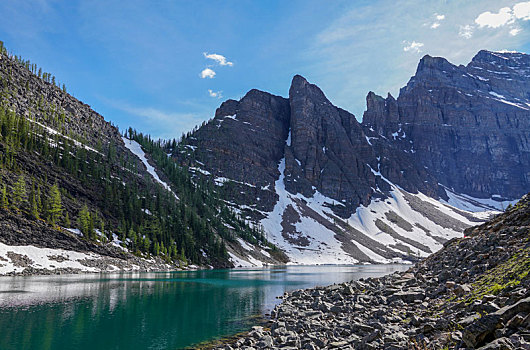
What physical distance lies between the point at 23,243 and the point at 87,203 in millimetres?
37162

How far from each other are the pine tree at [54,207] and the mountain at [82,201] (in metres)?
0.29

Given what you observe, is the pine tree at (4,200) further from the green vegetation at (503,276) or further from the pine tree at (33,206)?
the green vegetation at (503,276)

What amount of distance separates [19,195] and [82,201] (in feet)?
79.9

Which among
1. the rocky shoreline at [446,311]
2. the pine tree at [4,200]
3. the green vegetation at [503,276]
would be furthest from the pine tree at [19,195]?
the green vegetation at [503,276]

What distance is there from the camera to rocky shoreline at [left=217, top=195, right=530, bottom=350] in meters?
11.1

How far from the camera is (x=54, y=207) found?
96125 mm

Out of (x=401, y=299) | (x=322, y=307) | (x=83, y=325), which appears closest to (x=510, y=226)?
(x=401, y=299)

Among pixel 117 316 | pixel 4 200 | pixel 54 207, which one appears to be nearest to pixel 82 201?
pixel 54 207

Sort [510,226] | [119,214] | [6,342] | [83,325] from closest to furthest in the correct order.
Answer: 1. [6,342]
2. [510,226]
3. [83,325]
4. [119,214]

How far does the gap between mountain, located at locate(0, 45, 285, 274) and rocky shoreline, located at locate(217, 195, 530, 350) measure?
2830 inches

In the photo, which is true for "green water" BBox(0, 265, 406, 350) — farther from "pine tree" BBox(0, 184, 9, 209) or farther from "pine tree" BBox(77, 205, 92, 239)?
"pine tree" BBox(77, 205, 92, 239)

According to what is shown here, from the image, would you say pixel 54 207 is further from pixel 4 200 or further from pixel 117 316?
pixel 117 316

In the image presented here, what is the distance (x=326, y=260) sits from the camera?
650 ft

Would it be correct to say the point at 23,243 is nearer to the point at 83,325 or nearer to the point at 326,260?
the point at 83,325
